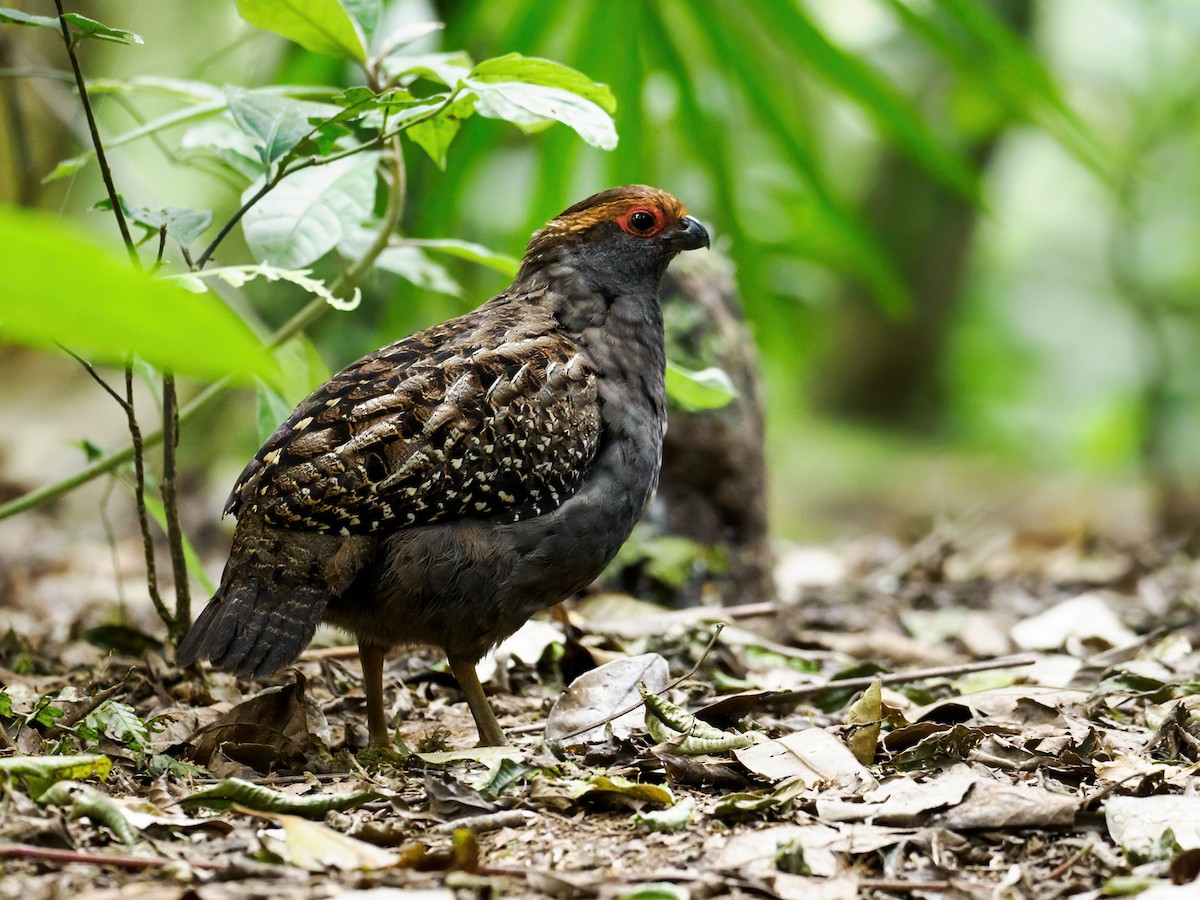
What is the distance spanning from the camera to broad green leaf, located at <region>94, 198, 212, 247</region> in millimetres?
3100

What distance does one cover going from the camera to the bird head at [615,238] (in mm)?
3986

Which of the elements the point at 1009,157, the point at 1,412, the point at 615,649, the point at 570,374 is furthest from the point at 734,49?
the point at 1009,157

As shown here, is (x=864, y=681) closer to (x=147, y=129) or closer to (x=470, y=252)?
(x=470, y=252)

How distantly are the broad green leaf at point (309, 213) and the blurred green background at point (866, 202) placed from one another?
677 millimetres

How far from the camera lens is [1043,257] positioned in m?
16.3

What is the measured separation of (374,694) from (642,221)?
1762 millimetres

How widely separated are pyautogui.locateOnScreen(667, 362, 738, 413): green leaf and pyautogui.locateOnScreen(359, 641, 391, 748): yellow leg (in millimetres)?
1308

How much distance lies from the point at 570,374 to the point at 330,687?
1348 mm

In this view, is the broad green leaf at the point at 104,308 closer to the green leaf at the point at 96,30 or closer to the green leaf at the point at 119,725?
the green leaf at the point at 96,30

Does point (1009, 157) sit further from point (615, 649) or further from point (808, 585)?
point (615, 649)

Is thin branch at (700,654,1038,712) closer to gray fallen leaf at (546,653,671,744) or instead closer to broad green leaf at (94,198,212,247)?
gray fallen leaf at (546,653,671,744)

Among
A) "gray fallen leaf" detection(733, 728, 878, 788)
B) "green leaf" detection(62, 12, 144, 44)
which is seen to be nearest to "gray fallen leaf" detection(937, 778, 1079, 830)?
"gray fallen leaf" detection(733, 728, 878, 788)

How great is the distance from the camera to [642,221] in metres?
4.02

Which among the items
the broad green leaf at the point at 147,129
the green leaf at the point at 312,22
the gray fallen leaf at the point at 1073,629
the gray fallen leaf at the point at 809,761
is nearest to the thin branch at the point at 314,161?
the green leaf at the point at 312,22
